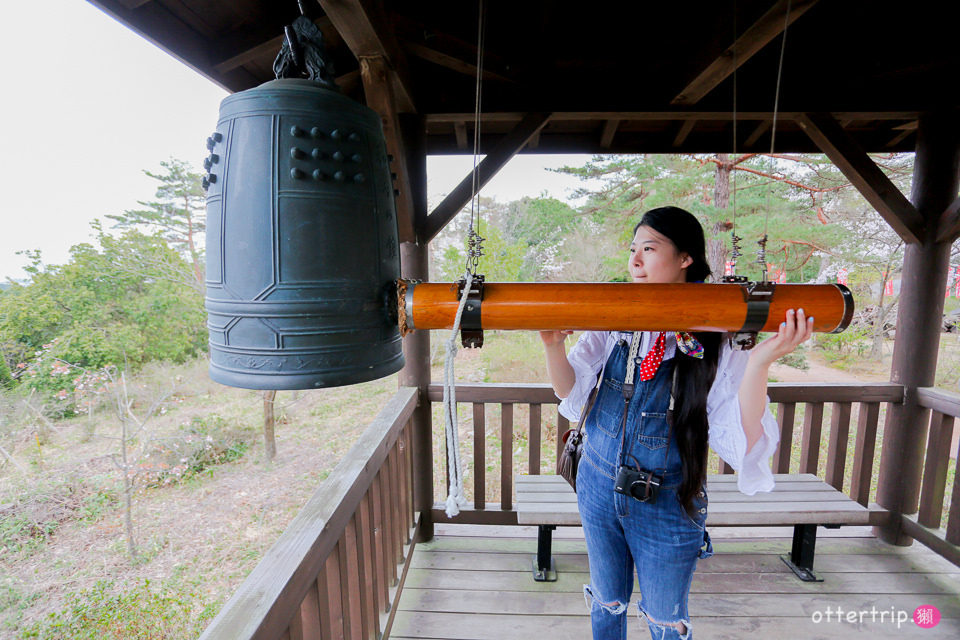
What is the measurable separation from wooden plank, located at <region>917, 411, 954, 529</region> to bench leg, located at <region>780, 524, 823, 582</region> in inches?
30.7

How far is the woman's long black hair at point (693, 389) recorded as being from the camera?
1.09 m

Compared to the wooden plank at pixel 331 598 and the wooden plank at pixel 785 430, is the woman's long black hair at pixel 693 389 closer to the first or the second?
the wooden plank at pixel 331 598

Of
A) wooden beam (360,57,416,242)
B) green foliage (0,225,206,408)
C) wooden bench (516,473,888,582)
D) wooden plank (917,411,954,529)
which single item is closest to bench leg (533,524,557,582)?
wooden bench (516,473,888,582)

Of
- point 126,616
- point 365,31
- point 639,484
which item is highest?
point 365,31

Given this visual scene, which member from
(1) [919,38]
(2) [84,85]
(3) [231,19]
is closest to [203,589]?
(3) [231,19]

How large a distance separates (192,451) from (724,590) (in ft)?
22.2

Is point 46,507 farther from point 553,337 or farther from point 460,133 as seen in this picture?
point 553,337

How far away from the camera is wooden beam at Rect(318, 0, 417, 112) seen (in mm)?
1104

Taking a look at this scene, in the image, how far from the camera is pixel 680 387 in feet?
3.69

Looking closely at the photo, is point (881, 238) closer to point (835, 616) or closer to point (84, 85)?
point (835, 616)

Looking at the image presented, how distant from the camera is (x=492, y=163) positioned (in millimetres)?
2094

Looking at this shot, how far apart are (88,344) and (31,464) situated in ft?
6.55

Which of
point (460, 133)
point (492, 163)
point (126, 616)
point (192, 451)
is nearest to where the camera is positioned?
point (492, 163)

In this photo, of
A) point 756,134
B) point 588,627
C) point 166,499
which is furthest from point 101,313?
point 756,134
